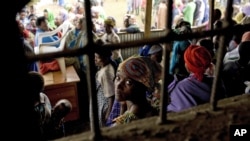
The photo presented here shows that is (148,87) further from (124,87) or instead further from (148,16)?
(148,16)

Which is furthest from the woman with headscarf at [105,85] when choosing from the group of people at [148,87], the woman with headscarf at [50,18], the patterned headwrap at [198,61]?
the woman with headscarf at [50,18]

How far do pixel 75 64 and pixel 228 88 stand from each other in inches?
96.4

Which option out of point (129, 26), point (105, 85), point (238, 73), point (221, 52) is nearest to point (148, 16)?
point (105, 85)

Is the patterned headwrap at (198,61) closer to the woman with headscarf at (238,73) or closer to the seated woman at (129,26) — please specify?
the woman with headscarf at (238,73)

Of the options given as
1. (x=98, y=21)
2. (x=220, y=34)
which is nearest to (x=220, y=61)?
(x=220, y=34)

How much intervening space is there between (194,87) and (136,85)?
376 mm

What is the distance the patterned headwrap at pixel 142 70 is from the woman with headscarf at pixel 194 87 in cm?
18

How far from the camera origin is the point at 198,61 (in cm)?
205

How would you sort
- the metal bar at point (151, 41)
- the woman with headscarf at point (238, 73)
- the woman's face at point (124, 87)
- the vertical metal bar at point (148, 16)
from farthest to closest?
the vertical metal bar at point (148, 16) < the woman with headscarf at point (238, 73) < the woman's face at point (124, 87) < the metal bar at point (151, 41)

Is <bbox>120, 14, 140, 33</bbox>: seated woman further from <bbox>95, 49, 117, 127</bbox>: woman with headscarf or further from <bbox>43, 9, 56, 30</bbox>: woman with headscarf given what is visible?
<bbox>95, 49, 117, 127</bbox>: woman with headscarf

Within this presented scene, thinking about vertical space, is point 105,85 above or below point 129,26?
below

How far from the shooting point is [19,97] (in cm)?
49

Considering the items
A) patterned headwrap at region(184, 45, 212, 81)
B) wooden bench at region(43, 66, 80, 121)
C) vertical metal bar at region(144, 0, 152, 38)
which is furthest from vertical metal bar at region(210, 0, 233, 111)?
wooden bench at region(43, 66, 80, 121)

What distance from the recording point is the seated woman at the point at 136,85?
5.60 ft
